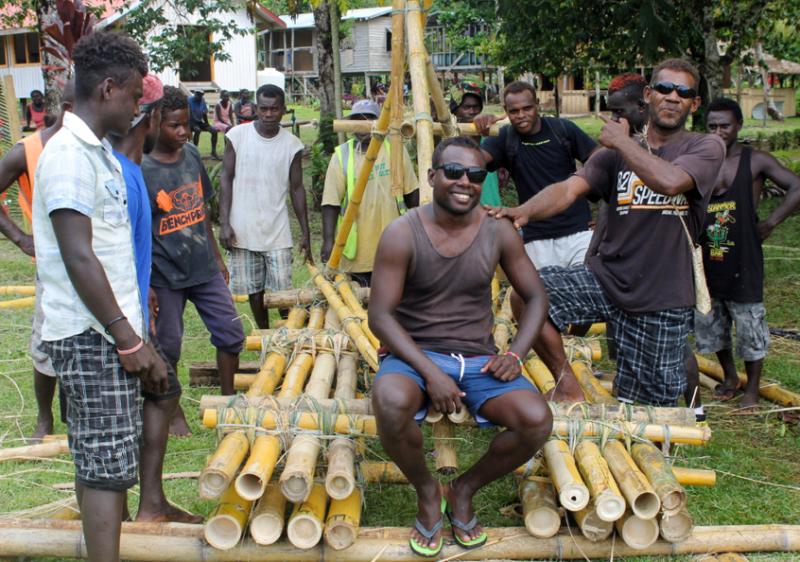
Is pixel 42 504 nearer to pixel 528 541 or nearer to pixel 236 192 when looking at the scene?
pixel 528 541

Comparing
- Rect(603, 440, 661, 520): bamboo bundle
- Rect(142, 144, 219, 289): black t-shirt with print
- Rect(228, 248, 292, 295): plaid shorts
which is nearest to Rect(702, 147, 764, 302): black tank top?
Rect(603, 440, 661, 520): bamboo bundle

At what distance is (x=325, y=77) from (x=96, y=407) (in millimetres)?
11750

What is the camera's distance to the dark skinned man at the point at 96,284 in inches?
117

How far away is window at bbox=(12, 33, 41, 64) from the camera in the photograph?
33.6 metres

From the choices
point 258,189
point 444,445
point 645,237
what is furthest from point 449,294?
point 258,189

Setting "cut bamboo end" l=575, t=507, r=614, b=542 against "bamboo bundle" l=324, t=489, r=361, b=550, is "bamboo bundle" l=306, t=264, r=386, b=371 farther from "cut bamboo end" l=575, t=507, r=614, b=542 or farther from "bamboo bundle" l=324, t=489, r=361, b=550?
"cut bamboo end" l=575, t=507, r=614, b=542

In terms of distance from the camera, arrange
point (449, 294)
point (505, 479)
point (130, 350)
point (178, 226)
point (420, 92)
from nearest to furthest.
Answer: point (130, 350)
point (449, 294)
point (505, 479)
point (420, 92)
point (178, 226)

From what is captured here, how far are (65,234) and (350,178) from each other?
3.62m

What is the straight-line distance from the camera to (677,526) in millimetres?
3584

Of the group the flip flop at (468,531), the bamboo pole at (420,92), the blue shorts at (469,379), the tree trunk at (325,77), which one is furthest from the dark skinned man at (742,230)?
the tree trunk at (325,77)

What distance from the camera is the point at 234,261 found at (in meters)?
6.58

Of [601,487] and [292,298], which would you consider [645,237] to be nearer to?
[601,487]

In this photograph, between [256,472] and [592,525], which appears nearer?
[256,472]

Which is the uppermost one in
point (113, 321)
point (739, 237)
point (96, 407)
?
point (113, 321)
